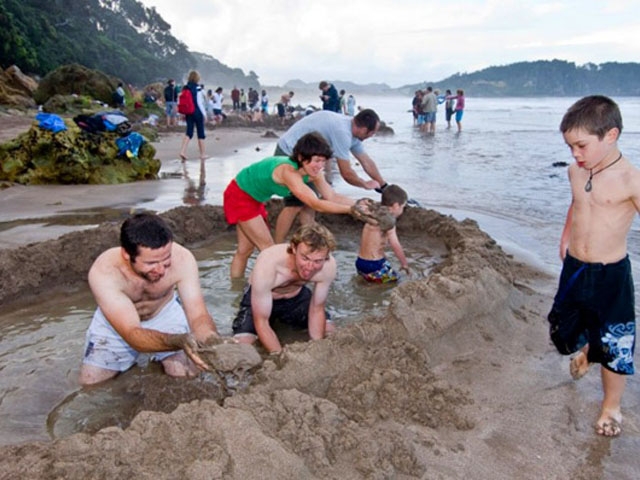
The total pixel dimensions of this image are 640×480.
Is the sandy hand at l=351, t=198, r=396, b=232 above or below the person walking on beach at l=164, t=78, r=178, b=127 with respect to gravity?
below

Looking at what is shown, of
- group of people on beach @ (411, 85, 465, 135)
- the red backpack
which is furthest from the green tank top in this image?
group of people on beach @ (411, 85, 465, 135)

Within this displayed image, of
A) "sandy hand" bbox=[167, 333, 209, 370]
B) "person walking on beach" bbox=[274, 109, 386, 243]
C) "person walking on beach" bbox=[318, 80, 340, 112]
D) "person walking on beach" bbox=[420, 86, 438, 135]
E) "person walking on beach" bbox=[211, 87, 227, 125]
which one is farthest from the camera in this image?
"person walking on beach" bbox=[211, 87, 227, 125]

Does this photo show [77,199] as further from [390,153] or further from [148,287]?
[390,153]

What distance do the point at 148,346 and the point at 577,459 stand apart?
211 centimetres

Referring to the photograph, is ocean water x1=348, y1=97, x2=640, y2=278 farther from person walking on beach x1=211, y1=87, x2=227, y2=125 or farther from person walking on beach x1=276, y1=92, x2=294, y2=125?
person walking on beach x1=211, y1=87, x2=227, y2=125

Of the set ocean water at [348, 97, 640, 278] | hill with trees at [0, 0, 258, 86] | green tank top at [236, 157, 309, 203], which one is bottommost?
ocean water at [348, 97, 640, 278]

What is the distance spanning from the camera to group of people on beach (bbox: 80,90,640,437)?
261 centimetres

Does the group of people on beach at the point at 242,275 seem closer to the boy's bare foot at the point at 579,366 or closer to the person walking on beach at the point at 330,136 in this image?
the person walking on beach at the point at 330,136

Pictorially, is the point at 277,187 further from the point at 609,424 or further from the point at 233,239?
the point at 609,424

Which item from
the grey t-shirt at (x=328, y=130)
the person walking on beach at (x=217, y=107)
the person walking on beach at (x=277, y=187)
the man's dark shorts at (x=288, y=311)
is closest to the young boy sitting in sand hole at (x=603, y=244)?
the person walking on beach at (x=277, y=187)

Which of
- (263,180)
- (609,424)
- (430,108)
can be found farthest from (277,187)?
(430,108)

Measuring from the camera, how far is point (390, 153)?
14797 mm

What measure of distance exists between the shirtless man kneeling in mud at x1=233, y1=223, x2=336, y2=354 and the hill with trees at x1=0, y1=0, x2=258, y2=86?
2701 centimetres

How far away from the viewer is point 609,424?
263 cm
